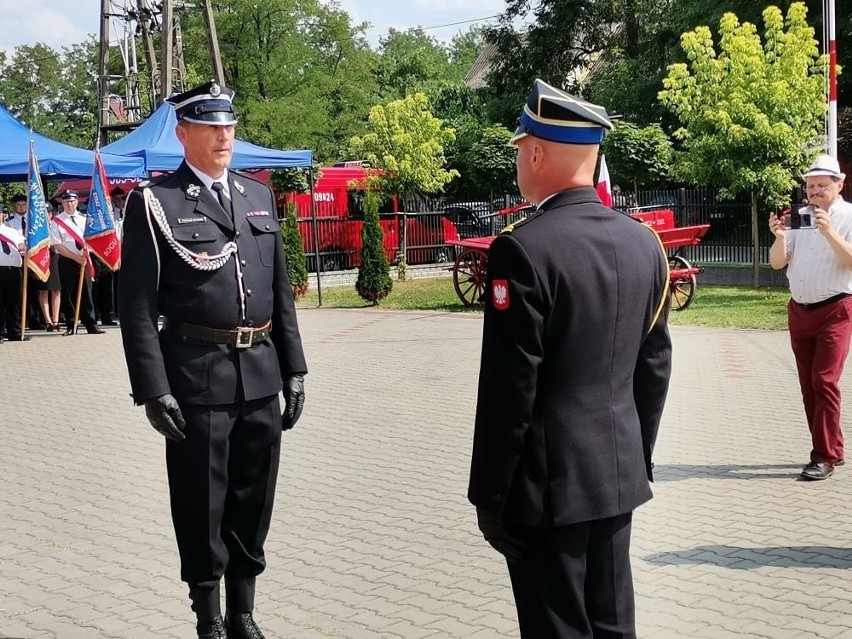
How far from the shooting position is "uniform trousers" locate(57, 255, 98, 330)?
1670 centimetres

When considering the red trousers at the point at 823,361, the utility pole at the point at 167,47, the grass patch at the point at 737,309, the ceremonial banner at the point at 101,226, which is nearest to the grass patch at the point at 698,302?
the grass patch at the point at 737,309

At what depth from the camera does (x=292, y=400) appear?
14.6ft

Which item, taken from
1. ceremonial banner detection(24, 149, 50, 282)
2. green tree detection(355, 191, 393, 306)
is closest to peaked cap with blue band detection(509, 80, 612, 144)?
ceremonial banner detection(24, 149, 50, 282)

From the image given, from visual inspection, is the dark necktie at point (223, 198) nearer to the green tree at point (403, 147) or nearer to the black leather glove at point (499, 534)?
the black leather glove at point (499, 534)

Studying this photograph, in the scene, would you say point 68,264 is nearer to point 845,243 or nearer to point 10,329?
point 10,329

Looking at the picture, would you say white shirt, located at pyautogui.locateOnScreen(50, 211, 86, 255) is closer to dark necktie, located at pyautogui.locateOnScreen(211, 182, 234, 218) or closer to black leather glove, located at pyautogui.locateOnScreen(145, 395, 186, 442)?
dark necktie, located at pyautogui.locateOnScreen(211, 182, 234, 218)

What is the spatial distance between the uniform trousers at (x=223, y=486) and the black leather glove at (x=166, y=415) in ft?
0.32

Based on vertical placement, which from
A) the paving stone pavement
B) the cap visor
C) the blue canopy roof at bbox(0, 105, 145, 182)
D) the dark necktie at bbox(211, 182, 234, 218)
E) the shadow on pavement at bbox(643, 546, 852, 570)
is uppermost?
the blue canopy roof at bbox(0, 105, 145, 182)

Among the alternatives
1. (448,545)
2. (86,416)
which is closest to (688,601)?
(448,545)

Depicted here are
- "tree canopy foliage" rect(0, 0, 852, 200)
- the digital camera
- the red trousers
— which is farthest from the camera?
"tree canopy foliage" rect(0, 0, 852, 200)

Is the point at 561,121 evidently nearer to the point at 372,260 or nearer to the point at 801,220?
the point at 801,220

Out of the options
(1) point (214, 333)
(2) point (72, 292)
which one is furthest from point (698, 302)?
(1) point (214, 333)

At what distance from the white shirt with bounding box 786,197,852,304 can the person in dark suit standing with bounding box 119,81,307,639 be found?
3.81 meters

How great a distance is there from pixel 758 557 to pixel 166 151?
559 inches
